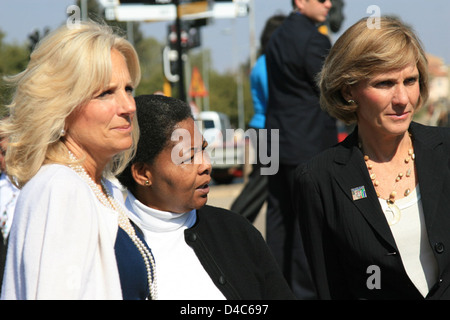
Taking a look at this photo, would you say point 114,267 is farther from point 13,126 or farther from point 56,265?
point 13,126

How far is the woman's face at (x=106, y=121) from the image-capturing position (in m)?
2.64

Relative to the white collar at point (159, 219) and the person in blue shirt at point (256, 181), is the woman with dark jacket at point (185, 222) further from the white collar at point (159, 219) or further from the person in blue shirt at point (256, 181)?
the person in blue shirt at point (256, 181)

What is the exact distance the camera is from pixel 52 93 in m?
Answer: 2.59

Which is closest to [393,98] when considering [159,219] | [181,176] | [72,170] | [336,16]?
[181,176]

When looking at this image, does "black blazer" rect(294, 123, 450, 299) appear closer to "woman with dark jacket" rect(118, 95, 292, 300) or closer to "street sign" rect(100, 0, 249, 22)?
"woman with dark jacket" rect(118, 95, 292, 300)

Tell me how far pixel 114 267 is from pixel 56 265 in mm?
211

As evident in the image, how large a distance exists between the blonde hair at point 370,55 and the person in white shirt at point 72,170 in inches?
41.5

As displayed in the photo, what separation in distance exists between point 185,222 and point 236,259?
29cm

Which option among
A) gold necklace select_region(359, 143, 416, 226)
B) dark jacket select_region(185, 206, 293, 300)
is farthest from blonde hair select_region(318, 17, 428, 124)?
dark jacket select_region(185, 206, 293, 300)

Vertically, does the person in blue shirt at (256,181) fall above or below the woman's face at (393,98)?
below

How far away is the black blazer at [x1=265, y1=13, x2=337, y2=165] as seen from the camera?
5781 mm

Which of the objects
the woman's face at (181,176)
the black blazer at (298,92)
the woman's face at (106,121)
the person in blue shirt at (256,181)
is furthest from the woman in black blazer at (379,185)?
the person in blue shirt at (256,181)
